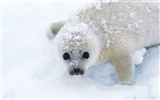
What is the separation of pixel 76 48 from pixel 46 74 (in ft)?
1.65

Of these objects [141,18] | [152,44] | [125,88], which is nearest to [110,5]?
[141,18]

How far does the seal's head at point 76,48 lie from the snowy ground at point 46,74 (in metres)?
0.19

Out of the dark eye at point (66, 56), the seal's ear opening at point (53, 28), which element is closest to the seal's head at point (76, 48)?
the dark eye at point (66, 56)

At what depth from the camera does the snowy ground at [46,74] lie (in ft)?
9.84

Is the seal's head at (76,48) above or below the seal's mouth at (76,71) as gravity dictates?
above

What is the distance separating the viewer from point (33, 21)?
400 centimetres

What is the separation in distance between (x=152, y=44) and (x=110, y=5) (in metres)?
0.63

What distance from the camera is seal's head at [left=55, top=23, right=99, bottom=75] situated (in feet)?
9.68

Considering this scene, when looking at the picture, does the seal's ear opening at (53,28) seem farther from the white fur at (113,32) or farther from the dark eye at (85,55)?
the dark eye at (85,55)

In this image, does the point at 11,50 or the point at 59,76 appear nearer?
the point at 59,76

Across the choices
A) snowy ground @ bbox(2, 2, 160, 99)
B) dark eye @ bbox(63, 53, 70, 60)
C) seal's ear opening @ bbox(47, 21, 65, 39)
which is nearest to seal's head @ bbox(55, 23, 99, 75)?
dark eye @ bbox(63, 53, 70, 60)

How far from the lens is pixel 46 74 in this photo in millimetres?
3271

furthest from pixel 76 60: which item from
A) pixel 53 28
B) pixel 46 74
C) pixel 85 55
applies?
pixel 53 28

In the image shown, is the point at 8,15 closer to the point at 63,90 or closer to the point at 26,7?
the point at 26,7
